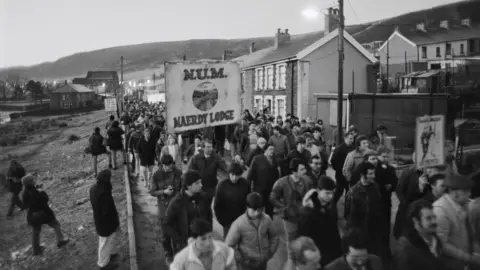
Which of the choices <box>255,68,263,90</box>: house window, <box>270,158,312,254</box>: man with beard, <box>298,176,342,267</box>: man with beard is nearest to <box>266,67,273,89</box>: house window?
<box>255,68,263,90</box>: house window

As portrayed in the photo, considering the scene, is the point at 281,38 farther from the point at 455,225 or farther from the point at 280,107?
the point at 455,225

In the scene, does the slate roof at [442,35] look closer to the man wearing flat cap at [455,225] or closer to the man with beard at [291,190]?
the man with beard at [291,190]

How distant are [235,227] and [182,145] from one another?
9.45m

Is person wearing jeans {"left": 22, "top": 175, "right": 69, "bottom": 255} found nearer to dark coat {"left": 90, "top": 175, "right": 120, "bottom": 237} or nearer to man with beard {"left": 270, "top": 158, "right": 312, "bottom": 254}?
dark coat {"left": 90, "top": 175, "right": 120, "bottom": 237}

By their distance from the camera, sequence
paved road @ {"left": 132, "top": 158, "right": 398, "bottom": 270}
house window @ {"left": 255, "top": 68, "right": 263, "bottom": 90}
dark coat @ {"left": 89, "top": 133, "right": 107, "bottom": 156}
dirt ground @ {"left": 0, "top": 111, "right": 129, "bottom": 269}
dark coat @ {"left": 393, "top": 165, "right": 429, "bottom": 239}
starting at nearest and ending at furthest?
dark coat @ {"left": 393, "top": 165, "right": 429, "bottom": 239} < paved road @ {"left": 132, "top": 158, "right": 398, "bottom": 270} < dirt ground @ {"left": 0, "top": 111, "right": 129, "bottom": 269} < dark coat @ {"left": 89, "top": 133, "right": 107, "bottom": 156} < house window @ {"left": 255, "top": 68, "right": 263, "bottom": 90}

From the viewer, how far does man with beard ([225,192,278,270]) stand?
423 cm

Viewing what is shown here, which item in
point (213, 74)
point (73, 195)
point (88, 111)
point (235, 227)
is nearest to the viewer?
point (235, 227)

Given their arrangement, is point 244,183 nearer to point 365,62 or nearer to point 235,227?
point 235,227

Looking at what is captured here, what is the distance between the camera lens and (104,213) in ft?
20.7

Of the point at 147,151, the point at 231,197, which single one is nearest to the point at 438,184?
the point at 231,197

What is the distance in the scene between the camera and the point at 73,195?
47.9 ft

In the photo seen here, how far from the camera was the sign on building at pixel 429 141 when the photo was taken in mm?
5691

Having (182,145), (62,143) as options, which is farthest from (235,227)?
(62,143)

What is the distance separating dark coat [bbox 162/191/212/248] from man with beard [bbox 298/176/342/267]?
60.1 inches
